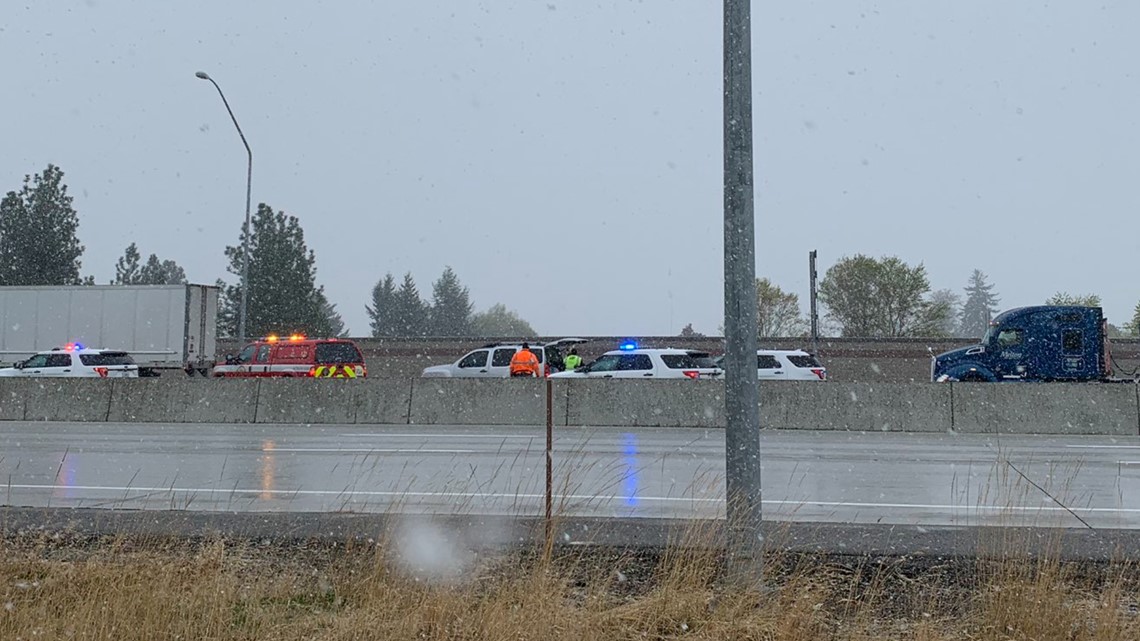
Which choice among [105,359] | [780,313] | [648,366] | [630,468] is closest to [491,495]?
[630,468]

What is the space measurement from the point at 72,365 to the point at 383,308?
97.1 metres

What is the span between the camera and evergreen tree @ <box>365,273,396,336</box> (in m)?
124

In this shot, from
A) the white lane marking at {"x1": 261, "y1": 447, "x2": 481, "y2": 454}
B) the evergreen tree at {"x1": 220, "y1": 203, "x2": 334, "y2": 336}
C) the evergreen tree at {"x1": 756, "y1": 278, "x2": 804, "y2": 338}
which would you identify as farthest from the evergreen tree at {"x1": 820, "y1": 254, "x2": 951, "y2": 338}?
the white lane marking at {"x1": 261, "y1": 447, "x2": 481, "y2": 454}

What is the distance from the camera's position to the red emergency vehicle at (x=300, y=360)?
2783cm

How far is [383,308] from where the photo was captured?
12781 centimetres

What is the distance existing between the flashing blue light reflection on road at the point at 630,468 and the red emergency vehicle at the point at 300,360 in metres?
12.0

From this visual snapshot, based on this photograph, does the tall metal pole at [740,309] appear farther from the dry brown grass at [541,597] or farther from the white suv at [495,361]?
the white suv at [495,361]

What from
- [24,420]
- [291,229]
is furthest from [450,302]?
[24,420]

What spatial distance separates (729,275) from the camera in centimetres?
562

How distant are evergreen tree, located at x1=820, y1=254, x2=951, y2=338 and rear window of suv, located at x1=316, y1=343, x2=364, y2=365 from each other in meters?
45.8

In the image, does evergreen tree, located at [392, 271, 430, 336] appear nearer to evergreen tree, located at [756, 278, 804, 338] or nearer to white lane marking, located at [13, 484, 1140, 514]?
evergreen tree, located at [756, 278, 804, 338]

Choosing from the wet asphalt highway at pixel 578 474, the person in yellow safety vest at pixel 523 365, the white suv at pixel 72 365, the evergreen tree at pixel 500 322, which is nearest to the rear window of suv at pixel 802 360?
the person in yellow safety vest at pixel 523 365

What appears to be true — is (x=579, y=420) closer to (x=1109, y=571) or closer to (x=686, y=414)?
(x=686, y=414)

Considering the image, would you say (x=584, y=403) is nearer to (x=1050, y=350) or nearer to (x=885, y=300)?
(x=1050, y=350)
